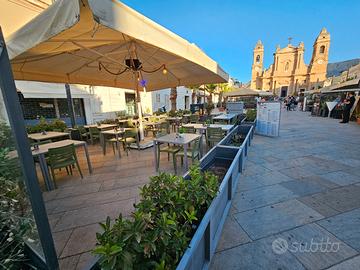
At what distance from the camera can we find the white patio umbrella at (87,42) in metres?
1.55

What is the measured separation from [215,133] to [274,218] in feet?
9.30

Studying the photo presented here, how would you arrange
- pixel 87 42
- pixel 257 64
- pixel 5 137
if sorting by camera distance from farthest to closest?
pixel 257 64
pixel 87 42
pixel 5 137

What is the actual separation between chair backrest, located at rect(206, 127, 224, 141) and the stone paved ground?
1029mm

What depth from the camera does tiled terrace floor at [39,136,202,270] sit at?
192cm

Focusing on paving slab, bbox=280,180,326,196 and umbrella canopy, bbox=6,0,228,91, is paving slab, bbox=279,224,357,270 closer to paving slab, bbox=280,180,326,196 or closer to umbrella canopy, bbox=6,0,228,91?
paving slab, bbox=280,180,326,196

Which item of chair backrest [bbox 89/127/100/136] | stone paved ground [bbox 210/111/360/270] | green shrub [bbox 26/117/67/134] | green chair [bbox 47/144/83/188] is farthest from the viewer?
chair backrest [bbox 89/127/100/136]

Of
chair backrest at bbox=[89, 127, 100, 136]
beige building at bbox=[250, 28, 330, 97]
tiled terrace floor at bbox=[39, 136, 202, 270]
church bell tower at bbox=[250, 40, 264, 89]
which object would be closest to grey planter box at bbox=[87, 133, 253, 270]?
tiled terrace floor at bbox=[39, 136, 202, 270]

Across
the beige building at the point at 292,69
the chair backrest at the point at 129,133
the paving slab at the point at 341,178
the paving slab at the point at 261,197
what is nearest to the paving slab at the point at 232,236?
the paving slab at the point at 261,197

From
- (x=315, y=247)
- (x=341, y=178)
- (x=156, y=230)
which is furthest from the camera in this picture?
(x=341, y=178)

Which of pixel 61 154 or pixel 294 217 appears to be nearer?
pixel 294 217

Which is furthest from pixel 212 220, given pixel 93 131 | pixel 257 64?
pixel 257 64

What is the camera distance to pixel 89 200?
2789 mm

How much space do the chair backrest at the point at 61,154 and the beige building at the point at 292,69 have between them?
46.1 metres

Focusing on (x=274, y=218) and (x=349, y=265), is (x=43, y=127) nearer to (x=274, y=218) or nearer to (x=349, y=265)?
(x=274, y=218)
